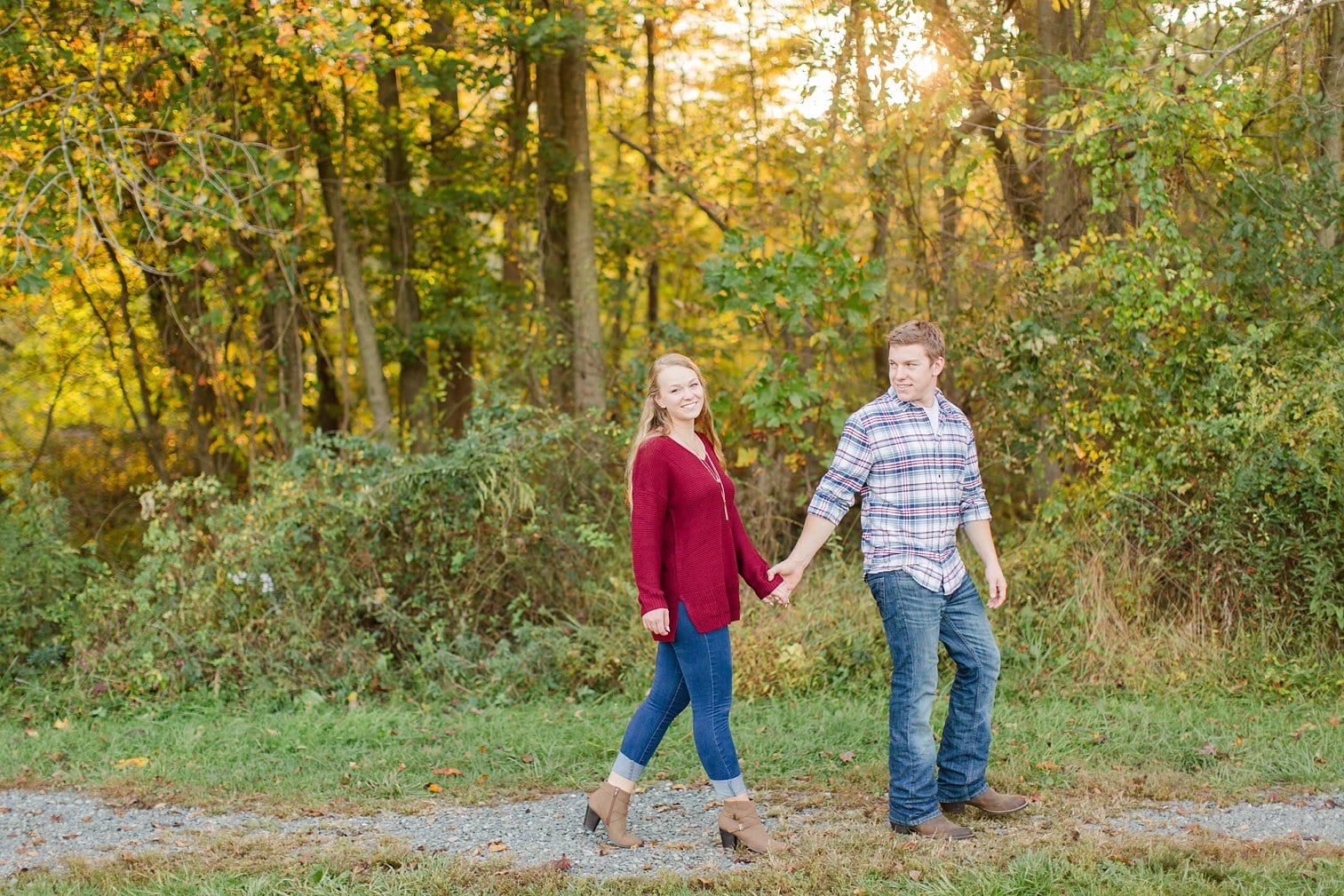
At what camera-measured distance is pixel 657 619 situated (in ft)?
13.8

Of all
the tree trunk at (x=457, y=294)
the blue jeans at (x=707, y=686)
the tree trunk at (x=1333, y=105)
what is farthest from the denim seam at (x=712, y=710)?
the tree trunk at (x=457, y=294)

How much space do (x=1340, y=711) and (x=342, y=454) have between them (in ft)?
20.0

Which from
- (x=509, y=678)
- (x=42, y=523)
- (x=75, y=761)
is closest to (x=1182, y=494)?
(x=509, y=678)

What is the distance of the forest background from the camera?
7.10 m

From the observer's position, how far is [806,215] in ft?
31.1

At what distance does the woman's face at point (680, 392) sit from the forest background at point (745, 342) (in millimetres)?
2844

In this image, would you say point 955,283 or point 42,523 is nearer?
point 42,523

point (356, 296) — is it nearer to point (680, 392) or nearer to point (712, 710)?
point (680, 392)

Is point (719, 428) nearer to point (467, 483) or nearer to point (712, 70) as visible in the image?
point (467, 483)

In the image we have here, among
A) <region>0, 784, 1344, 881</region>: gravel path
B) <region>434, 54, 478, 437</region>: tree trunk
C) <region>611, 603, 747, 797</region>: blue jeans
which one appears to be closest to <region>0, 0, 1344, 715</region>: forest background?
<region>434, 54, 478, 437</region>: tree trunk

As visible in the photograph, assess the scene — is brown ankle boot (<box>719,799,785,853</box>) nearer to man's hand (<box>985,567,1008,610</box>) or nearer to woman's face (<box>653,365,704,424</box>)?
man's hand (<box>985,567,1008,610</box>)

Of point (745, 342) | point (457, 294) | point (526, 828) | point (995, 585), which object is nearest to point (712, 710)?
point (526, 828)

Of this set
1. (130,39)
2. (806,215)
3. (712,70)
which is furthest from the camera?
(712,70)

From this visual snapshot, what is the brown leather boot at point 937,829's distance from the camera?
4457 mm
